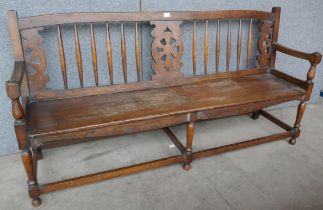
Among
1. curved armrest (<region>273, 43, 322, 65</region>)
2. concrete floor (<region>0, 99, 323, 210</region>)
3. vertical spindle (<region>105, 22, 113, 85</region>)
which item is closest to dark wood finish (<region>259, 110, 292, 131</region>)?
concrete floor (<region>0, 99, 323, 210</region>)

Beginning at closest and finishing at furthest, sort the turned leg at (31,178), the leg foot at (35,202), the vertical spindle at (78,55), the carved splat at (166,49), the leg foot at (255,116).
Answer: the turned leg at (31,178) < the leg foot at (35,202) < the vertical spindle at (78,55) < the carved splat at (166,49) < the leg foot at (255,116)

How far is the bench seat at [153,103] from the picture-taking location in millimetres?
1492

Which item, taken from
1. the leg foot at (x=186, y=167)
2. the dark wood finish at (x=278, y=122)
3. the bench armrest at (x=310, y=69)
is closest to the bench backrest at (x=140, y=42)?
the bench armrest at (x=310, y=69)

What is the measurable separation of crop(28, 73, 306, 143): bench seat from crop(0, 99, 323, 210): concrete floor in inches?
14.9

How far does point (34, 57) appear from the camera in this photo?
5.47 ft

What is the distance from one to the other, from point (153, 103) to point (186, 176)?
1.66 ft

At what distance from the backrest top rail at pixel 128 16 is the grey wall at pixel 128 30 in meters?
0.14

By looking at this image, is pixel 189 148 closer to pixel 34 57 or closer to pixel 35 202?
pixel 35 202

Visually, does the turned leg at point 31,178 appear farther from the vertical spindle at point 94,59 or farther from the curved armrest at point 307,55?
the curved armrest at point 307,55

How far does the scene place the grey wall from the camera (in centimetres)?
174

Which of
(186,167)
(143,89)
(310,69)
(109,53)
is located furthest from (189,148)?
(310,69)

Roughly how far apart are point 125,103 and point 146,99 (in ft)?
0.46

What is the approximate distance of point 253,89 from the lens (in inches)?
78.0

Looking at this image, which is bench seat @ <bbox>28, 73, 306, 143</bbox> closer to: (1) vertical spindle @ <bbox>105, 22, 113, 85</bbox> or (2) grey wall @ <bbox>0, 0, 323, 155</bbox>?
(1) vertical spindle @ <bbox>105, 22, 113, 85</bbox>
